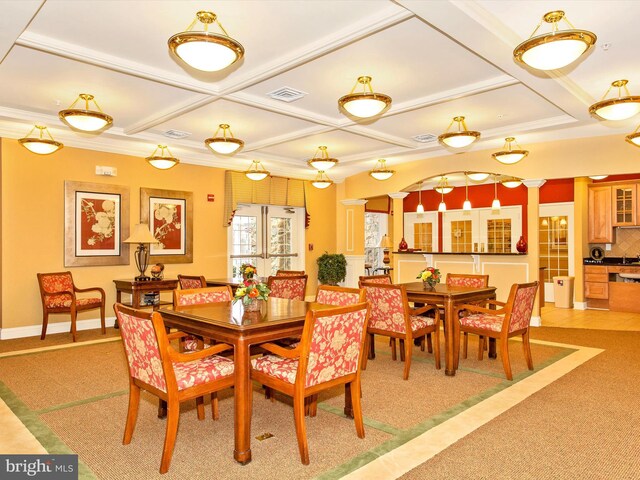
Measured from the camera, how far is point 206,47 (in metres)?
3.03

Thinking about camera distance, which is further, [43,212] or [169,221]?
[169,221]

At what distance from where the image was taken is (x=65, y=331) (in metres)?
6.58

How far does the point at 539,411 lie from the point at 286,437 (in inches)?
76.7

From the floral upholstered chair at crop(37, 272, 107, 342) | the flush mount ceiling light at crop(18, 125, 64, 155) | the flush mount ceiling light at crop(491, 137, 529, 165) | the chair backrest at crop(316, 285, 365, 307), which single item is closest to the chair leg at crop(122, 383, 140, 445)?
the chair backrest at crop(316, 285, 365, 307)

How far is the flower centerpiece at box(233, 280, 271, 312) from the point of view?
328 cm

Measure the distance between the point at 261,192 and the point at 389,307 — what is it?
16.1 feet

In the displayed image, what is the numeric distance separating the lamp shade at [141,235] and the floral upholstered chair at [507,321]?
4452 millimetres

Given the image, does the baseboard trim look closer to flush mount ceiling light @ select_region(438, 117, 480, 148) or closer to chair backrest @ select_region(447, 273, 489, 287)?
chair backrest @ select_region(447, 273, 489, 287)

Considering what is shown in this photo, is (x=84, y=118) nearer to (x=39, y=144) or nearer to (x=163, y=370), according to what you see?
(x=39, y=144)

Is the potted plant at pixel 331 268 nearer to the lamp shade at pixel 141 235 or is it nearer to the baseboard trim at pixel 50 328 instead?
the lamp shade at pixel 141 235

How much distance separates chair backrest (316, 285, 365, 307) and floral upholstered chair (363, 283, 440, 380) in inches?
15.3

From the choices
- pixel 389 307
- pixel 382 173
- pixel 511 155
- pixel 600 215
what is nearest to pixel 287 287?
pixel 389 307

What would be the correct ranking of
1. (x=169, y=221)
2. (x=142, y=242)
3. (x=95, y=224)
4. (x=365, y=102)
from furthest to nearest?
1. (x=169, y=221)
2. (x=95, y=224)
3. (x=142, y=242)
4. (x=365, y=102)

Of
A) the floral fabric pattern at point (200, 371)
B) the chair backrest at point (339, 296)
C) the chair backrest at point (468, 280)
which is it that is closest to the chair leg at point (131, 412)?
the floral fabric pattern at point (200, 371)
